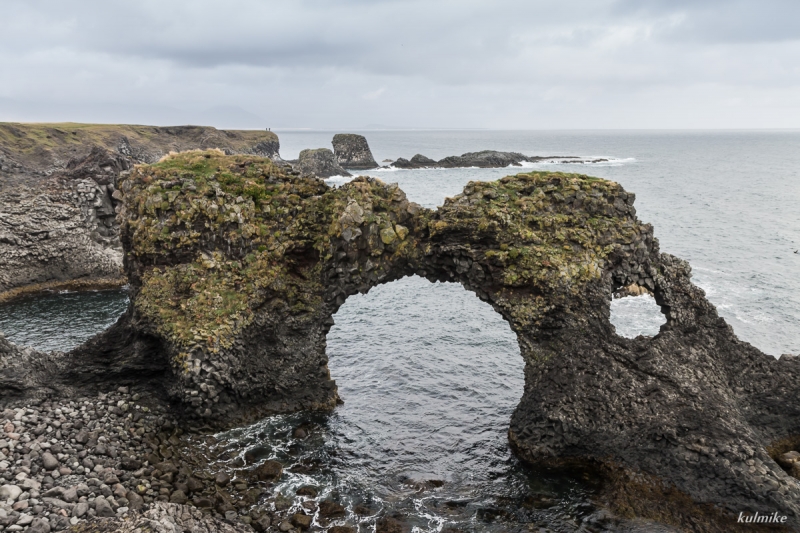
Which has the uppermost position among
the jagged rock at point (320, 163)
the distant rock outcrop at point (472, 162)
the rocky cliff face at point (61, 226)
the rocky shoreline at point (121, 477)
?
the distant rock outcrop at point (472, 162)

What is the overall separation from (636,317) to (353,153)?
130010 mm

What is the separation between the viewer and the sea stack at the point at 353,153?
166 metres

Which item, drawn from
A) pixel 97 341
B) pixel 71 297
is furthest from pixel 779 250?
pixel 71 297

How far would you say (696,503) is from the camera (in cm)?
2262

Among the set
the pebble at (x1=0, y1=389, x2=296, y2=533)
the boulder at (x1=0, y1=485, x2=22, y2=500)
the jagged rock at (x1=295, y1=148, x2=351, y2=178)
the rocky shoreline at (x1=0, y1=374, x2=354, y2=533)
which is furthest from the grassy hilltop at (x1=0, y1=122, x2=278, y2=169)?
the boulder at (x1=0, y1=485, x2=22, y2=500)

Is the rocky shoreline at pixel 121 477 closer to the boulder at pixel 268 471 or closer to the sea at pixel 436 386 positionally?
the boulder at pixel 268 471

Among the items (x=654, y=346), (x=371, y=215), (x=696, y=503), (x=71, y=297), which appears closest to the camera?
(x=696, y=503)

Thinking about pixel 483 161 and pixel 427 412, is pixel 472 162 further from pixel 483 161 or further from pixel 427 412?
pixel 427 412

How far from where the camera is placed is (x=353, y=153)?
545ft

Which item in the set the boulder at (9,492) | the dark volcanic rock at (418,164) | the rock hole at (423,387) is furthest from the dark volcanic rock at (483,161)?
the boulder at (9,492)

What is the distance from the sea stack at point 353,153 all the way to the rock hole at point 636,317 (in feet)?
404

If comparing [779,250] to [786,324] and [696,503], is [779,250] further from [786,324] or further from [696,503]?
[696,503]

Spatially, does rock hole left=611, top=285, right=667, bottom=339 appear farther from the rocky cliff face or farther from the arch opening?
the rocky cliff face

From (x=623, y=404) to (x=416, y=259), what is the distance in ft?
43.0
